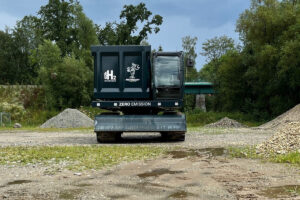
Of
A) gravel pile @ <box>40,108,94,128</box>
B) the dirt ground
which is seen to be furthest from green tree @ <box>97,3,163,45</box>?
the dirt ground

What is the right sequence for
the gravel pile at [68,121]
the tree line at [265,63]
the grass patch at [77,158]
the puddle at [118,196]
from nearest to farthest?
the puddle at [118,196] → the grass patch at [77,158] → the gravel pile at [68,121] → the tree line at [265,63]

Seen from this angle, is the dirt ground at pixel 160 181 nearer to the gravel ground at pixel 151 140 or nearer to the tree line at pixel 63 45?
the gravel ground at pixel 151 140

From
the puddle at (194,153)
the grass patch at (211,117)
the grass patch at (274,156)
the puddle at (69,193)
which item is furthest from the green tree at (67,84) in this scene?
the puddle at (69,193)

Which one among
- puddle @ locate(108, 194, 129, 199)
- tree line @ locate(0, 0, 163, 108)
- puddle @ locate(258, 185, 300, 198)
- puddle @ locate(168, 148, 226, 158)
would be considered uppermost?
tree line @ locate(0, 0, 163, 108)

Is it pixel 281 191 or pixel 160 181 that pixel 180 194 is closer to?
pixel 160 181

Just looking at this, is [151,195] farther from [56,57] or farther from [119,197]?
[56,57]

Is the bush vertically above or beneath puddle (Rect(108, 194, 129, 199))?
above

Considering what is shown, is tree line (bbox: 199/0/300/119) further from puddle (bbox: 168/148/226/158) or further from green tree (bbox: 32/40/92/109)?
puddle (bbox: 168/148/226/158)

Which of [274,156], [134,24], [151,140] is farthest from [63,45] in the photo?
[274,156]

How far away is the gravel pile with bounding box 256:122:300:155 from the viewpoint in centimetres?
1169

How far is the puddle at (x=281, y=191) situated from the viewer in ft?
20.5

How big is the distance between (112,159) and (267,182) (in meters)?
4.59

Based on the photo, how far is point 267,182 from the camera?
728 cm

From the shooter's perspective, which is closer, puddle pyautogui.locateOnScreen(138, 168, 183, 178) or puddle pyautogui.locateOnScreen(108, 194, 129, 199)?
puddle pyautogui.locateOnScreen(108, 194, 129, 199)
